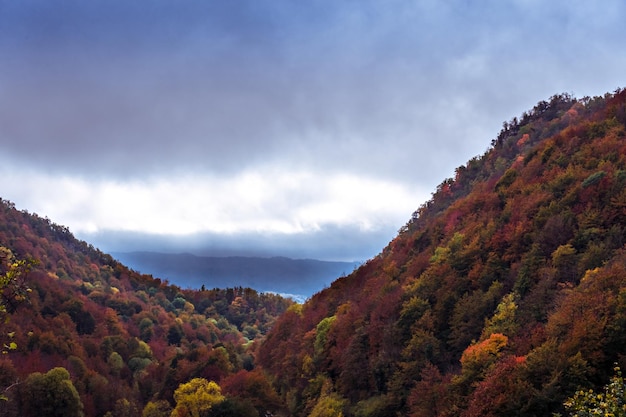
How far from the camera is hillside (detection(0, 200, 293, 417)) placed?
5559 cm

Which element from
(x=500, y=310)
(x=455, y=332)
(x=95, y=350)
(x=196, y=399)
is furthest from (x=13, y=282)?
(x=95, y=350)

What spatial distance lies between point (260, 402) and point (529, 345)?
3622 centimetres

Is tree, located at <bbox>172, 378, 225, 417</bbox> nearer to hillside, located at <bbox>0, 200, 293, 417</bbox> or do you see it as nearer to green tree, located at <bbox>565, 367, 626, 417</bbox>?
hillside, located at <bbox>0, 200, 293, 417</bbox>

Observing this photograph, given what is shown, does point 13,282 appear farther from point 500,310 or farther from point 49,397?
point 49,397

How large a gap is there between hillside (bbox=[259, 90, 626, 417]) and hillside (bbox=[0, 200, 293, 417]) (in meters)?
13.2

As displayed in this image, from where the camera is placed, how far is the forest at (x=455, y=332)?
25.5m

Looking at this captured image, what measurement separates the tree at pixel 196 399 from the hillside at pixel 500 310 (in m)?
10.5

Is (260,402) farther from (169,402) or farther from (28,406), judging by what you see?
(28,406)

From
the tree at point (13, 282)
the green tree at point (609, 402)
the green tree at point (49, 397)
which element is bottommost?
the green tree at point (49, 397)

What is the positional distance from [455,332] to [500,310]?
5.08m

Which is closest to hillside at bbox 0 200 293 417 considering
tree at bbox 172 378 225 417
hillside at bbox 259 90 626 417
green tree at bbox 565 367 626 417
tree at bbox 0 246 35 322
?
tree at bbox 0 246 35 322

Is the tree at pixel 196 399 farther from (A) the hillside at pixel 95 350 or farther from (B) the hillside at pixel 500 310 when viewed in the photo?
(B) the hillside at pixel 500 310

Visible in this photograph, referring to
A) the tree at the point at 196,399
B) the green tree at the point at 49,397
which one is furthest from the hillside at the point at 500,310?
the green tree at the point at 49,397

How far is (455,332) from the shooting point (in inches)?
1645
